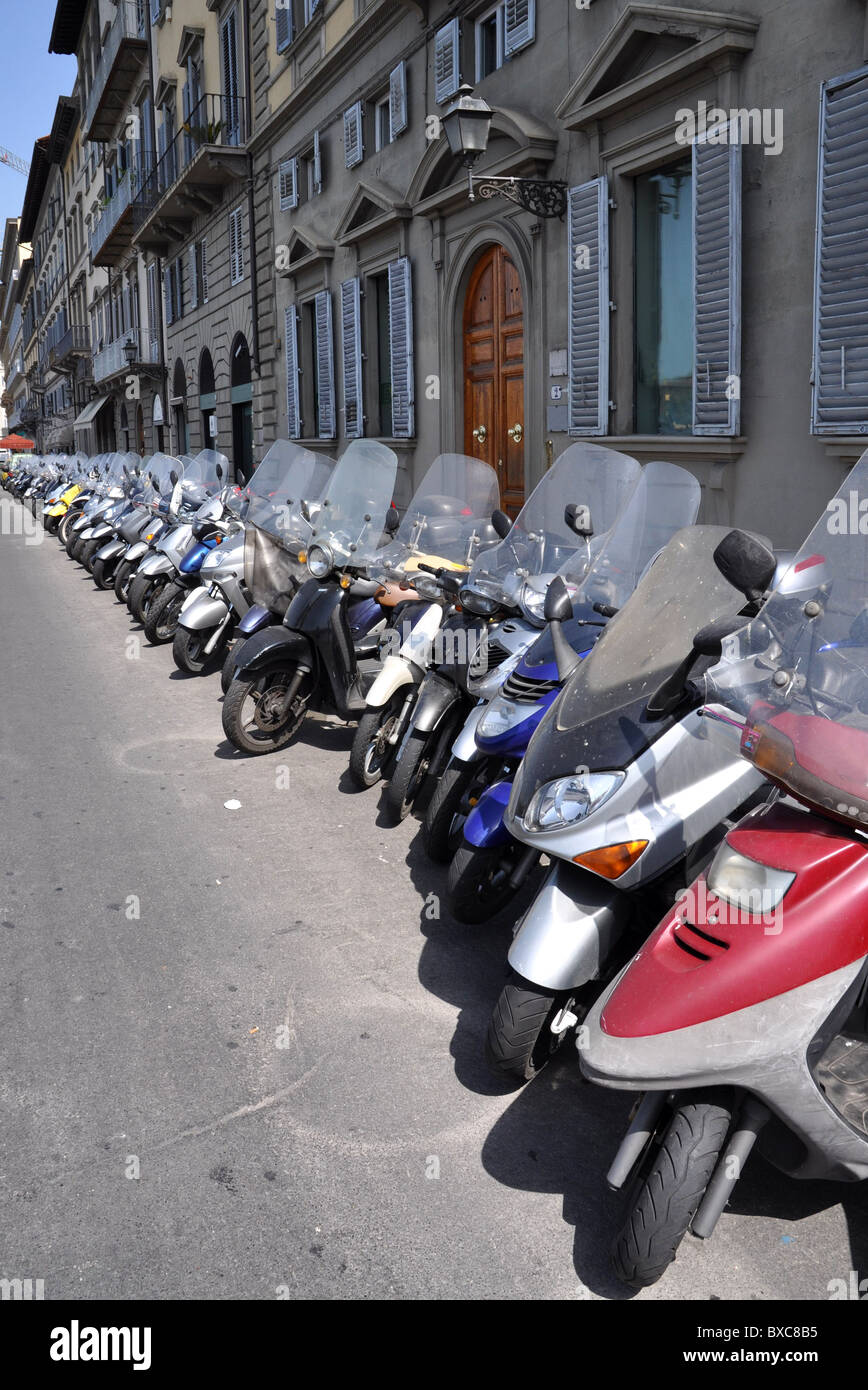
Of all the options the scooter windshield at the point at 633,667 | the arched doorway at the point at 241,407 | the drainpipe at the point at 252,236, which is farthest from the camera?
the arched doorway at the point at 241,407

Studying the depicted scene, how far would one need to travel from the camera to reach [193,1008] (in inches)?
138

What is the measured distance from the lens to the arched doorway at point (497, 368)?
11.4 meters

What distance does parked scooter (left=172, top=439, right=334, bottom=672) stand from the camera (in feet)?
21.8

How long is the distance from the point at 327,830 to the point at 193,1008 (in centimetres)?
170

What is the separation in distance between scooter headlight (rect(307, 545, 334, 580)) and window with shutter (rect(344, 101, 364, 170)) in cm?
1035

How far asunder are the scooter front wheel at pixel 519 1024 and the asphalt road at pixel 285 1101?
0.15 m

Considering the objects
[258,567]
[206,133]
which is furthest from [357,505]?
[206,133]

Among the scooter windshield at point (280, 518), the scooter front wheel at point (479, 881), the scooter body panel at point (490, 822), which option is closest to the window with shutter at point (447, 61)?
the scooter windshield at point (280, 518)

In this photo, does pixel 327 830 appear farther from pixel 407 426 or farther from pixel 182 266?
pixel 182 266

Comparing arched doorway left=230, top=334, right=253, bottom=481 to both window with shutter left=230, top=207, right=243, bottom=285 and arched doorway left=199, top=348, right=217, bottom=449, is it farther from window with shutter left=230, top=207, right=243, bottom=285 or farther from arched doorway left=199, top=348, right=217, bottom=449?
arched doorway left=199, top=348, right=217, bottom=449

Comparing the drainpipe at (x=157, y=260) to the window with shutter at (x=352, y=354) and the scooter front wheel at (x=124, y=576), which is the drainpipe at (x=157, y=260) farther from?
the scooter front wheel at (x=124, y=576)

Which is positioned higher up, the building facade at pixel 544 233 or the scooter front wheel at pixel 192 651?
the building facade at pixel 544 233

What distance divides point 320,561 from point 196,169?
56.5ft

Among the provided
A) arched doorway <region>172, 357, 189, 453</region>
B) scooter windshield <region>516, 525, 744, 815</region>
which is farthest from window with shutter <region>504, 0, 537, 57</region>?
arched doorway <region>172, 357, 189, 453</region>
